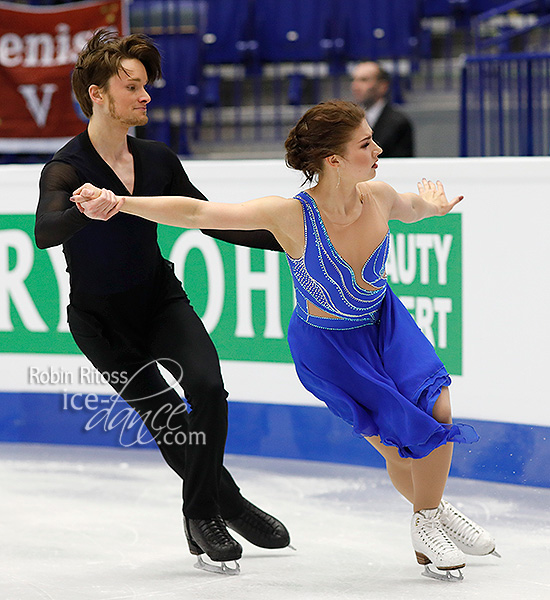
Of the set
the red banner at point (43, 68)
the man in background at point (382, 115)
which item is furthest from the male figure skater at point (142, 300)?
the red banner at point (43, 68)

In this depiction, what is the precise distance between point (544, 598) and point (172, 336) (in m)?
1.29

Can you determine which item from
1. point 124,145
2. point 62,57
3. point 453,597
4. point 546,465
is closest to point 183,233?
point 124,145

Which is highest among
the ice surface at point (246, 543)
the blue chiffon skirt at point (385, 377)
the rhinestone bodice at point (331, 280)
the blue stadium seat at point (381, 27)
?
the blue stadium seat at point (381, 27)

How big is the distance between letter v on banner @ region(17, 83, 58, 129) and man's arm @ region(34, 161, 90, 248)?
15.0ft

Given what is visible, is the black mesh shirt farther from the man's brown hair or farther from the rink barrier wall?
the rink barrier wall

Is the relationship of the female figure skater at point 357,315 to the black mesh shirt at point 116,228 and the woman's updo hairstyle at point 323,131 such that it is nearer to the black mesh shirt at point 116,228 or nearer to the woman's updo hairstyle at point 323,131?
the woman's updo hairstyle at point 323,131

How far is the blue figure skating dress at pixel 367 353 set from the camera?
2.90 meters

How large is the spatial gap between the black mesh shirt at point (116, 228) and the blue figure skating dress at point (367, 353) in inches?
11.4

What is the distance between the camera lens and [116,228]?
3139mm

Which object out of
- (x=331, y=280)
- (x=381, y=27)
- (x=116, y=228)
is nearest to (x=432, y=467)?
(x=331, y=280)

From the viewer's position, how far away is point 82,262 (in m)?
3.15

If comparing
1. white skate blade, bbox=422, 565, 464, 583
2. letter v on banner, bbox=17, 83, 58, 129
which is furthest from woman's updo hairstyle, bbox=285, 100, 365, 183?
letter v on banner, bbox=17, 83, 58, 129

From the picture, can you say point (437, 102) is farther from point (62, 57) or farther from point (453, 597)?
point (453, 597)

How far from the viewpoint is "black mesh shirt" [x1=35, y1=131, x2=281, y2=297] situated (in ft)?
10.0
